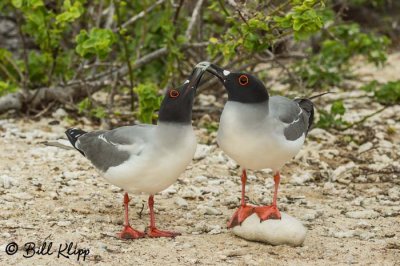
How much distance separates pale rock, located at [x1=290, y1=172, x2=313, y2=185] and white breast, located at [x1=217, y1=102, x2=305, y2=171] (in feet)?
4.92

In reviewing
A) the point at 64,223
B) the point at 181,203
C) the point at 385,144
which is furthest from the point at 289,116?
the point at 385,144

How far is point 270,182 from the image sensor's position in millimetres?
6340

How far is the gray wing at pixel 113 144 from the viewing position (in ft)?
15.7

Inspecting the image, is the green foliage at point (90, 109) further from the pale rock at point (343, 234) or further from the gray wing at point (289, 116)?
the pale rock at point (343, 234)

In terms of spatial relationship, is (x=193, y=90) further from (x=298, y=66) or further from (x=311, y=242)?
(x=298, y=66)

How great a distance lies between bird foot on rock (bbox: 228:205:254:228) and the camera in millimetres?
5023

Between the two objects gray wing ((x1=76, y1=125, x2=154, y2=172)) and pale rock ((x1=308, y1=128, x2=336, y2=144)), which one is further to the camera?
pale rock ((x1=308, y1=128, x2=336, y2=144))

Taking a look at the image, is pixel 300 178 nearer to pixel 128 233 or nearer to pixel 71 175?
pixel 71 175

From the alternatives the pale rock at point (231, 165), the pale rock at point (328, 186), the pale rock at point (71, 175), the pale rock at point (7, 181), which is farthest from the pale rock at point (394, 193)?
the pale rock at point (7, 181)

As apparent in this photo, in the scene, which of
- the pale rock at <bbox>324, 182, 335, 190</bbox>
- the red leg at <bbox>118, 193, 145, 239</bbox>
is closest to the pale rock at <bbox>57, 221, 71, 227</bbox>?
the red leg at <bbox>118, 193, 145, 239</bbox>

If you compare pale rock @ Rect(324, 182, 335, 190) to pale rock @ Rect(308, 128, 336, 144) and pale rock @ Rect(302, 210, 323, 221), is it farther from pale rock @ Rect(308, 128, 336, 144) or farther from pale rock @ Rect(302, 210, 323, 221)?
pale rock @ Rect(308, 128, 336, 144)

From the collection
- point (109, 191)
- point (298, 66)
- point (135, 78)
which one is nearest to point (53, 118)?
point (135, 78)

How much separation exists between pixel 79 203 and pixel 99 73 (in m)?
3.22

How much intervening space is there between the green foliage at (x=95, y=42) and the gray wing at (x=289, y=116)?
6.08ft
